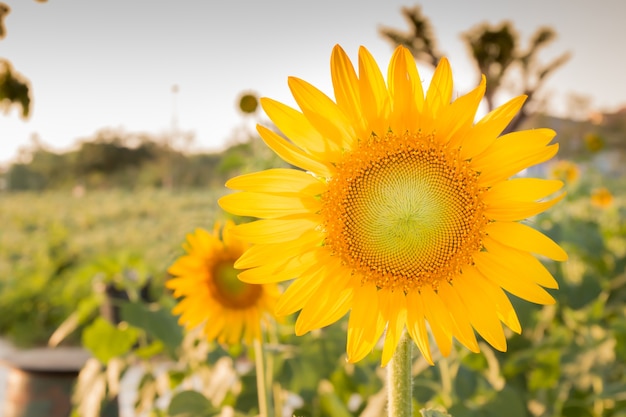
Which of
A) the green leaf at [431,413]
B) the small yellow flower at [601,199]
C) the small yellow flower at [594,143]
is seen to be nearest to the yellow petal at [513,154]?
the green leaf at [431,413]

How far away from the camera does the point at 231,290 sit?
1289mm

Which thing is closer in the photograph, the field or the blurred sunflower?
the field

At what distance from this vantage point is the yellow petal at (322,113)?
1.92 feet

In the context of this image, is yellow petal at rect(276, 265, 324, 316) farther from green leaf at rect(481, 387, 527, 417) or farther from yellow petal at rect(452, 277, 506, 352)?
green leaf at rect(481, 387, 527, 417)

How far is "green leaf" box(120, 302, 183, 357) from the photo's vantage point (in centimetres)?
160

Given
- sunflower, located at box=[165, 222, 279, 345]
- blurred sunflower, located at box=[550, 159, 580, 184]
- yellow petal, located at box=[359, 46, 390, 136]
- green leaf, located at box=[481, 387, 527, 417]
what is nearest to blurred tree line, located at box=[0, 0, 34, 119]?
sunflower, located at box=[165, 222, 279, 345]

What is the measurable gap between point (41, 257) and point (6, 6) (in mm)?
5600

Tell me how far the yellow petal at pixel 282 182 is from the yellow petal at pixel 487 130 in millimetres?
145

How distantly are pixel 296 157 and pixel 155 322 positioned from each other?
1.12 meters

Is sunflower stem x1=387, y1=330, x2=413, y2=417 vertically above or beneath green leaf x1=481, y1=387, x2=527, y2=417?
above

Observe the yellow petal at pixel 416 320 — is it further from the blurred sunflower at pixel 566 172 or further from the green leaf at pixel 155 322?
the blurred sunflower at pixel 566 172

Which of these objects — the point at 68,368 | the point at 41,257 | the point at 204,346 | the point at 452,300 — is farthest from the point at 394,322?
the point at 41,257

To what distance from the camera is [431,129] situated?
0.62 m

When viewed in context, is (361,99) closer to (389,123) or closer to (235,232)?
(389,123)
